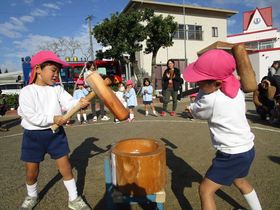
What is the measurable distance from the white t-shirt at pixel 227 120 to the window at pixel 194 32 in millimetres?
22593

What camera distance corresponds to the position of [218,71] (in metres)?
2.09

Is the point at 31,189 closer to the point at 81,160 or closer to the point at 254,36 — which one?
the point at 81,160

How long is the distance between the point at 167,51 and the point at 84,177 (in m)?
19.6

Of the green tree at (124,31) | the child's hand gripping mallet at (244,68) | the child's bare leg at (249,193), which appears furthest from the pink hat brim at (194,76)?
the green tree at (124,31)

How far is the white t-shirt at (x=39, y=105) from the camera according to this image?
2.75m

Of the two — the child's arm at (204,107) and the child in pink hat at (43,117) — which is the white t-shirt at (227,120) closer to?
the child's arm at (204,107)

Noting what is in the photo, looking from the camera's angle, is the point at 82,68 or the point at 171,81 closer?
the point at 171,81

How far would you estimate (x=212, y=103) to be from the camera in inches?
86.4

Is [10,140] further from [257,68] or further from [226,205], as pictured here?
[257,68]

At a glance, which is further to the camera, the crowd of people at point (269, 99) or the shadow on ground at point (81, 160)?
the crowd of people at point (269, 99)

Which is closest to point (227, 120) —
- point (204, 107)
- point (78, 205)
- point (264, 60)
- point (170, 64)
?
point (204, 107)

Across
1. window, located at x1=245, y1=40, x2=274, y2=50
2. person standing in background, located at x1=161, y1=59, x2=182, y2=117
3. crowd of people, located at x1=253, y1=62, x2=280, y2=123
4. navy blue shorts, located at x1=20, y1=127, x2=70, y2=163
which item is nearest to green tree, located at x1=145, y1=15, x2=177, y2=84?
person standing in background, located at x1=161, y1=59, x2=182, y2=117

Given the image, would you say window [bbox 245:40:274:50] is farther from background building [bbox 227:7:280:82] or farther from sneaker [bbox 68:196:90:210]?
sneaker [bbox 68:196:90:210]

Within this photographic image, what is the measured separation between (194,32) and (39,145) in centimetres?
2331
